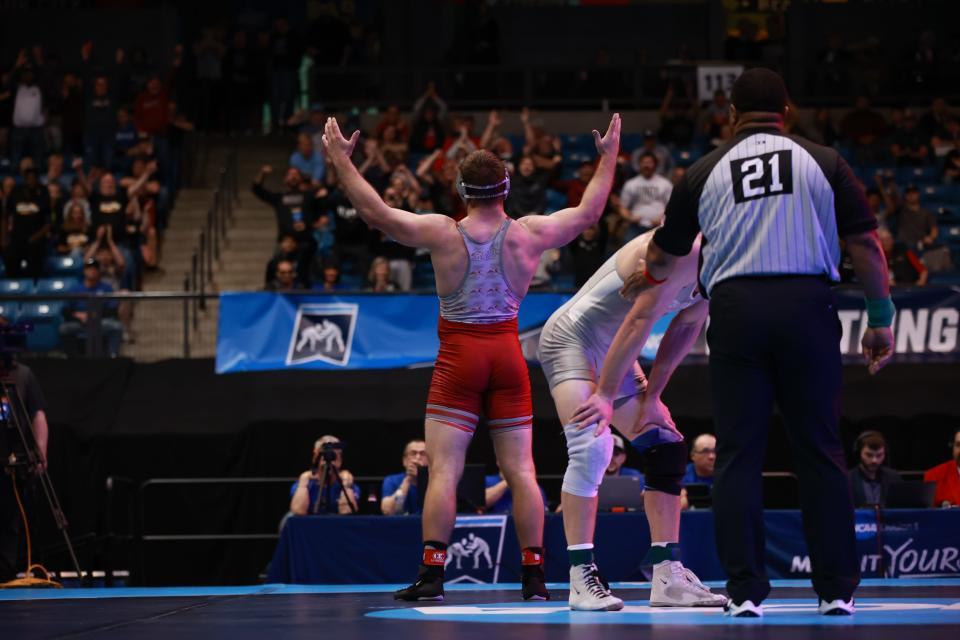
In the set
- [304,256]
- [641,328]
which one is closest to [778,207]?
[641,328]

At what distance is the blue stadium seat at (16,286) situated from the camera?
14438mm

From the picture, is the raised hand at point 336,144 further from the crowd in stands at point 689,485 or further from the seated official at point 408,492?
the seated official at point 408,492

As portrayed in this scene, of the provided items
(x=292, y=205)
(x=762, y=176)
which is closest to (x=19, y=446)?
(x=292, y=205)

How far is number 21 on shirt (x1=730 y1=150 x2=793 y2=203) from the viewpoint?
435 centimetres

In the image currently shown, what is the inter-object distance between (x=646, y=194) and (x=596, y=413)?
10297 mm

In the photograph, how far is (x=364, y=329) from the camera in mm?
12711

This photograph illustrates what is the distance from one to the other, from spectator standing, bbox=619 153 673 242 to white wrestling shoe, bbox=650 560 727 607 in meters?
9.82

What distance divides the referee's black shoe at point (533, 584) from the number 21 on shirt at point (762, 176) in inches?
87.0

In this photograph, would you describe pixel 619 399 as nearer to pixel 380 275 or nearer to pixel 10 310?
pixel 380 275

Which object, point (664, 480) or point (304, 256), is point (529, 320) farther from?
point (664, 480)

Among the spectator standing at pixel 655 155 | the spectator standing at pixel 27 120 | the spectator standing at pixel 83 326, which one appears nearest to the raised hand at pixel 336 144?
the spectator standing at pixel 83 326

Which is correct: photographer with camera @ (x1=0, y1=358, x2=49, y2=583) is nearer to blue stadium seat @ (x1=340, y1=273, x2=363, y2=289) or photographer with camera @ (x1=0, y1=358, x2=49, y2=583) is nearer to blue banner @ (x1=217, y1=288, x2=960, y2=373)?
blue banner @ (x1=217, y1=288, x2=960, y2=373)

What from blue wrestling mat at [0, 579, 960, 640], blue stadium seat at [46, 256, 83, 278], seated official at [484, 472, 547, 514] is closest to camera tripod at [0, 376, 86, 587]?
blue wrestling mat at [0, 579, 960, 640]

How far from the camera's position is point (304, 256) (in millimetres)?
Answer: 14422
